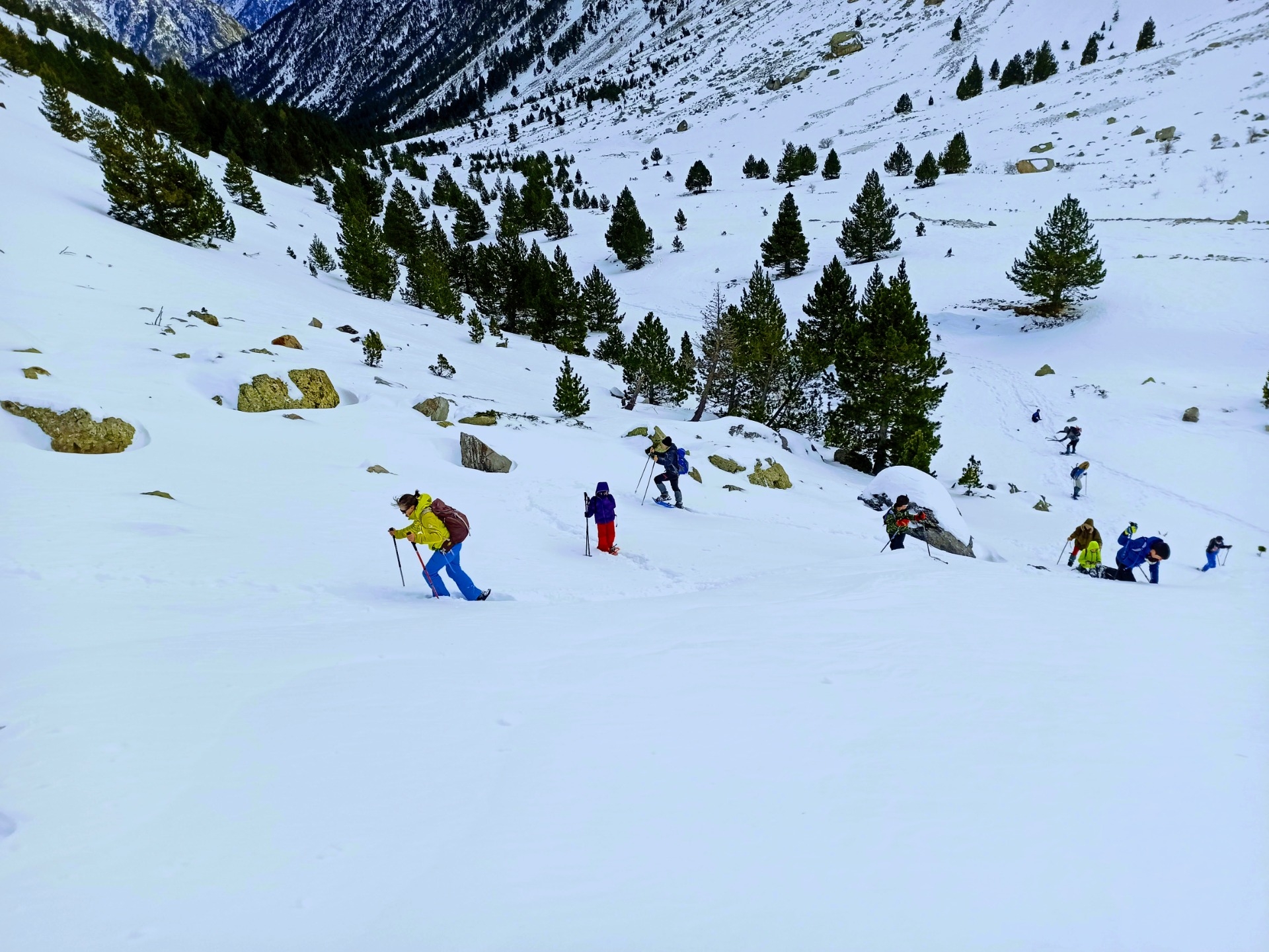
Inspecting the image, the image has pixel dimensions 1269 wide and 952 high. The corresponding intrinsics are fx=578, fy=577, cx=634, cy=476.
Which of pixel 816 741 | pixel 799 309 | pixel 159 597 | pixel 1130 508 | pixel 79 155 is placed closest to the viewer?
pixel 816 741

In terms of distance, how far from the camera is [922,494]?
16625mm


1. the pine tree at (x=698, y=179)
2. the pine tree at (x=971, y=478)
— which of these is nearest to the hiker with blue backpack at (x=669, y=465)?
the pine tree at (x=971, y=478)

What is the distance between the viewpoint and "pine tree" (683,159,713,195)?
238 ft

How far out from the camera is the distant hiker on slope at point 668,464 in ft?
43.5

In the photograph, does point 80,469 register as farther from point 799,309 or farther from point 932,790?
point 799,309

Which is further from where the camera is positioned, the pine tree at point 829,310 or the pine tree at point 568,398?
the pine tree at point 829,310

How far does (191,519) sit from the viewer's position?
777cm

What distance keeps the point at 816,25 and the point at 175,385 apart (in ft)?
509

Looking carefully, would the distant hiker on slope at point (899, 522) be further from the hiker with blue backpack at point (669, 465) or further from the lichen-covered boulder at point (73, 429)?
the lichen-covered boulder at point (73, 429)

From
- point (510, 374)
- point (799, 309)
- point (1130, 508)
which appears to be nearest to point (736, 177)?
point (799, 309)

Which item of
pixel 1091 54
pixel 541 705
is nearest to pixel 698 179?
pixel 1091 54

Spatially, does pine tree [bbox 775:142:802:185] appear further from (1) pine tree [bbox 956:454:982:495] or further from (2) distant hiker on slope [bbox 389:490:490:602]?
(2) distant hiker on slope [bbox 389:490:490:602]

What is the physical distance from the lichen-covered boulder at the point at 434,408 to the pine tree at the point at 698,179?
6720 cm

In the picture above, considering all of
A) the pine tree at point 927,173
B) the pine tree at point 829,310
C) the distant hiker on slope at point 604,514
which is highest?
the pine tree at point 927,173
